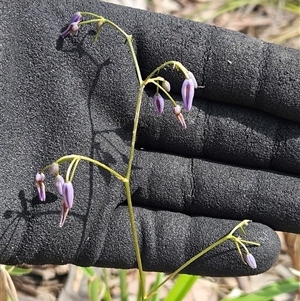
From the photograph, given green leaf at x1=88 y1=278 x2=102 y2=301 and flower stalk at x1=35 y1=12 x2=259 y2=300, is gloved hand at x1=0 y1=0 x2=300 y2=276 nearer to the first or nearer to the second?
flower stalk at x1=35 y1=12 x2=259 y2=300

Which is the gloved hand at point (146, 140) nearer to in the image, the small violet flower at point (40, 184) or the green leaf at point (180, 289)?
the small violet flower at point (40, 184)

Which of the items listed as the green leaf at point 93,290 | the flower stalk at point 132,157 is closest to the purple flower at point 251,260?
the flower stalk at point 132,157

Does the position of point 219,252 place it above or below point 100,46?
below

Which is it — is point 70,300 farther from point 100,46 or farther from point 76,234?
point 100,46

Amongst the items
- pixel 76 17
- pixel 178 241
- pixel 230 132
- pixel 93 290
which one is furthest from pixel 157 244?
pixel 76 17

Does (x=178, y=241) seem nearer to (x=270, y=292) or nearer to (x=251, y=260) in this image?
(x=251, y=260)

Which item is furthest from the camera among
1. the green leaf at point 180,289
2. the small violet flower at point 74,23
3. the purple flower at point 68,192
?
the green leaf at point 180,289

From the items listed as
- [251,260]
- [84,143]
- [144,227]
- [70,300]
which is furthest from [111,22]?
[70,300]
